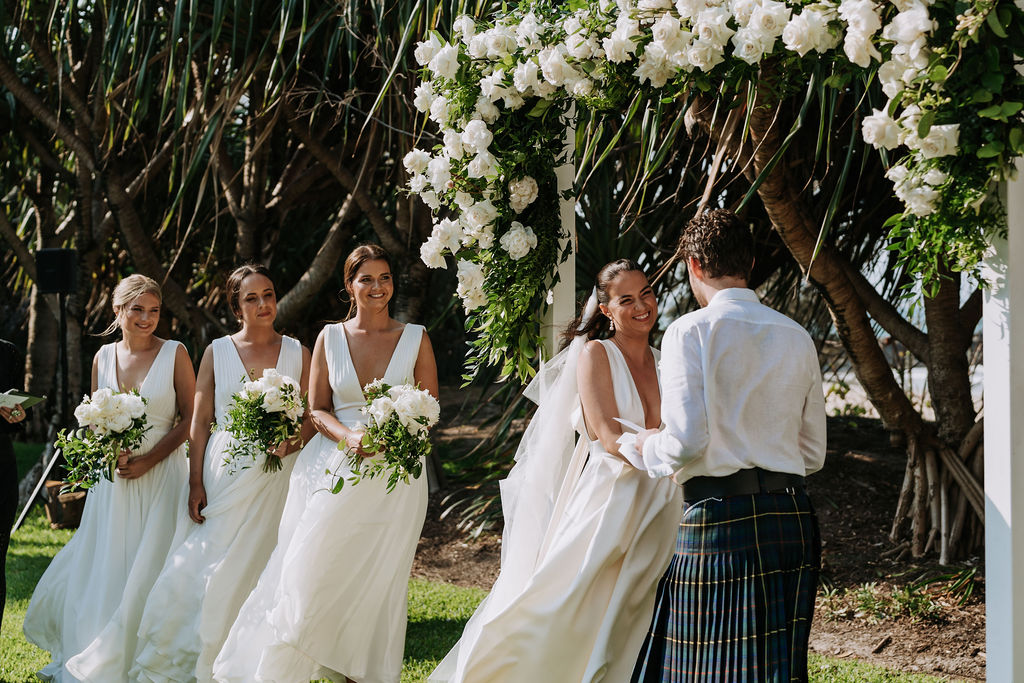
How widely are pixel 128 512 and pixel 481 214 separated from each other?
237cm

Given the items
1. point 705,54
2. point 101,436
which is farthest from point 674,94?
point 101,436

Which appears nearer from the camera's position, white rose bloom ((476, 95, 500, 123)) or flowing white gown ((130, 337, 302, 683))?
white rose bloom ((476, 95, 500, 123))

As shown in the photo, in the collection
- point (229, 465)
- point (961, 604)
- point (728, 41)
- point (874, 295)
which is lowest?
point (961, 604)

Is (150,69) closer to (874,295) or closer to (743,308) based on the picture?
(874,295)

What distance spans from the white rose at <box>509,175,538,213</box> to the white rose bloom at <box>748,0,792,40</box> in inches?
47.7

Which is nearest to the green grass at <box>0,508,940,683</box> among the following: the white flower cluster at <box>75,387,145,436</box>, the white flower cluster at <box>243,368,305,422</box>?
the white flower cluster at <box>75,387,145,436</box>

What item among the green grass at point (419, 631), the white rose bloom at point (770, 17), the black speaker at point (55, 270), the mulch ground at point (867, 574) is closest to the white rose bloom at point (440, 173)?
the white rose bloom at point (770, 17)

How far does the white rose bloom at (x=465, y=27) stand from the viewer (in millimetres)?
3857

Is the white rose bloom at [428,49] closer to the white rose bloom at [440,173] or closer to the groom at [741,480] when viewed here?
the white rose bloom at [440,173]

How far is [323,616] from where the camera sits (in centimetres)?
445

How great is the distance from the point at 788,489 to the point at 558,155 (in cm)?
163

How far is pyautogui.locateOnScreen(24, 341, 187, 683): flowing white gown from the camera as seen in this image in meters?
4.84

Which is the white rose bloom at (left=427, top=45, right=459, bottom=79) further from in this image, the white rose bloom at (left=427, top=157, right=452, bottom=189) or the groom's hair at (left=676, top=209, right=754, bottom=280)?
the groom's hair at (left=676, top=209, right=754, bottom=280)

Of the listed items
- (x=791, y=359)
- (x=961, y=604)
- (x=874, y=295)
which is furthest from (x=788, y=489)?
(x=874, y=295)
